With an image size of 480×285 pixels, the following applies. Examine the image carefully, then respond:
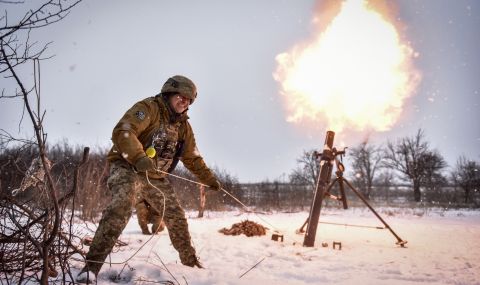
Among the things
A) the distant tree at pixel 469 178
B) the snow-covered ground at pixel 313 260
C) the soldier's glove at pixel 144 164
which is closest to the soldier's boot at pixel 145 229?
the snow-covered ground at pixel 313 260

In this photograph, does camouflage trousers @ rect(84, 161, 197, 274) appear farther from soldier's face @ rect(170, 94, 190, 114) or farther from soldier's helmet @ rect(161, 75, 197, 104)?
soldier's helmet @ rect(161, 75, 197, 104)

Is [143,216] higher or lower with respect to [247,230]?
higher

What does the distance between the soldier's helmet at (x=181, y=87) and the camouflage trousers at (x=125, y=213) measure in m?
1.06

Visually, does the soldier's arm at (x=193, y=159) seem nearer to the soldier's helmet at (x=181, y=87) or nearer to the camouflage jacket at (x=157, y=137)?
the camouflage jacket at (x=157, y=137)

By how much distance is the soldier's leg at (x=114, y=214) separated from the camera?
2855mm

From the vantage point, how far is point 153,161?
326cm

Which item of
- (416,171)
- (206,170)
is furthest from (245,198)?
(416,171)

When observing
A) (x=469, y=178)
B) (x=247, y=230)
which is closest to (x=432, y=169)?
(x=469, y=178)

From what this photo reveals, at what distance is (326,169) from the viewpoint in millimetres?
6223

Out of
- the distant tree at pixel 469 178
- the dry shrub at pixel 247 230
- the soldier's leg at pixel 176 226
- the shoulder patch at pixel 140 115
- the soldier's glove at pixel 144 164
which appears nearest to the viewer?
the soldier's glove at pixel 144 164

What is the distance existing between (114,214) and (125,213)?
0.11 m

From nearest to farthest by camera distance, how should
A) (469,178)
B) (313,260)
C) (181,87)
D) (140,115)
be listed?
(140,115) < (181,87) < (313,260) < (469,178)

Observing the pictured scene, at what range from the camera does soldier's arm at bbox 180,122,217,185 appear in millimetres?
4254

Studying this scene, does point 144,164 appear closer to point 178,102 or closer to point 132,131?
point 132,131
